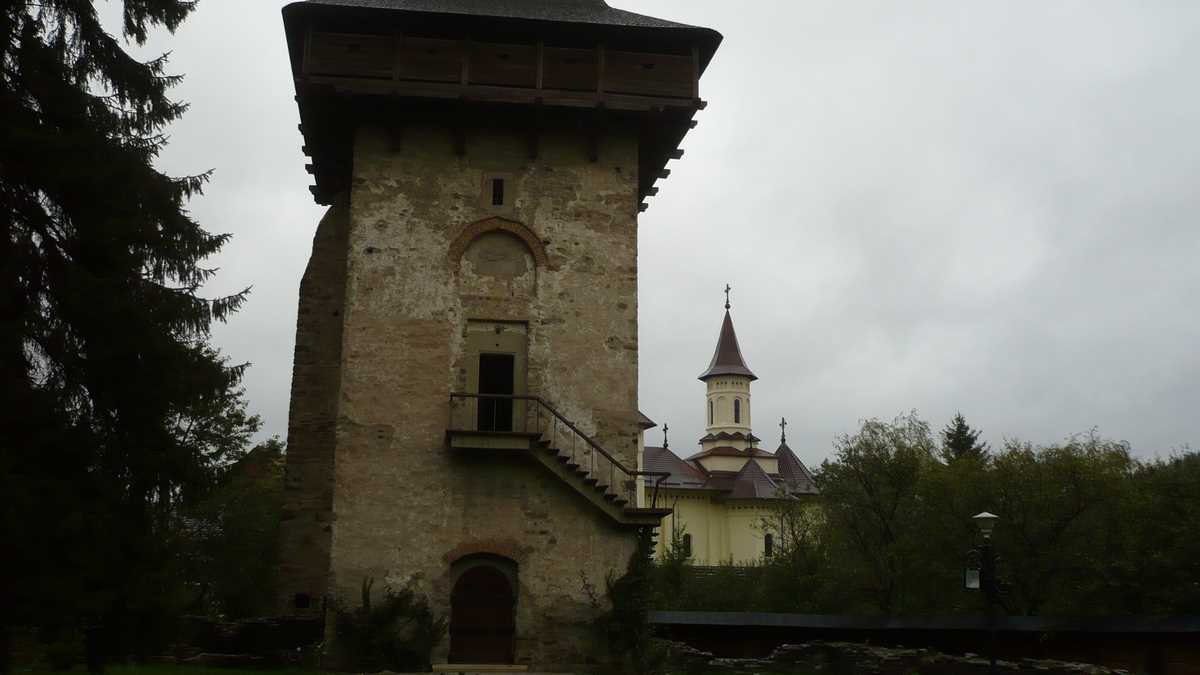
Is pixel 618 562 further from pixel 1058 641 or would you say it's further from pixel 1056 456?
pixel 1056 456

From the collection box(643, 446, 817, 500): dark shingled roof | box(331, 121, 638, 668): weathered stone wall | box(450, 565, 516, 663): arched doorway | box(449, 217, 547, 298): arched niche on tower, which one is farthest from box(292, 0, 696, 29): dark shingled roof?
box(643, 446, 817, 500): dark shingled roof

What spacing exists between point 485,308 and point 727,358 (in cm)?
5787

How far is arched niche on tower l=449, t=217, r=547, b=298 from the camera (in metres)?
20.5

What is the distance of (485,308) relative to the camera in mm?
20391

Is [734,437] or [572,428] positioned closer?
[572,428]

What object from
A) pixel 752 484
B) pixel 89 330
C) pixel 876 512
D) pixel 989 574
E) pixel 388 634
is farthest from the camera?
pixel 752 484

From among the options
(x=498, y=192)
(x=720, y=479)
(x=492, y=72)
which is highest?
(x=492, y=72)

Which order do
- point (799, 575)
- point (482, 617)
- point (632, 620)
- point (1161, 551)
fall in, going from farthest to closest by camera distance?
point (799, 575) < point (1161, 551) < point (482, 617) < point (632, 620)

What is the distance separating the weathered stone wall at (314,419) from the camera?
21328mm

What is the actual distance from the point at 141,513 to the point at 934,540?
2140cm

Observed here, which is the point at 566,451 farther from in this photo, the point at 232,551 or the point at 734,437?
the point at 734,437

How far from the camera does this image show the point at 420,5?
2072 centimetres

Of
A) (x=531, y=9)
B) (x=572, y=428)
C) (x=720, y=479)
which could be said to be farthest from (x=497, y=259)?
(x=720, y=479)

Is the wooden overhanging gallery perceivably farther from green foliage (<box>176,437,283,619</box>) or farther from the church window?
green foliage (<box>176,437,283,619</box>)
